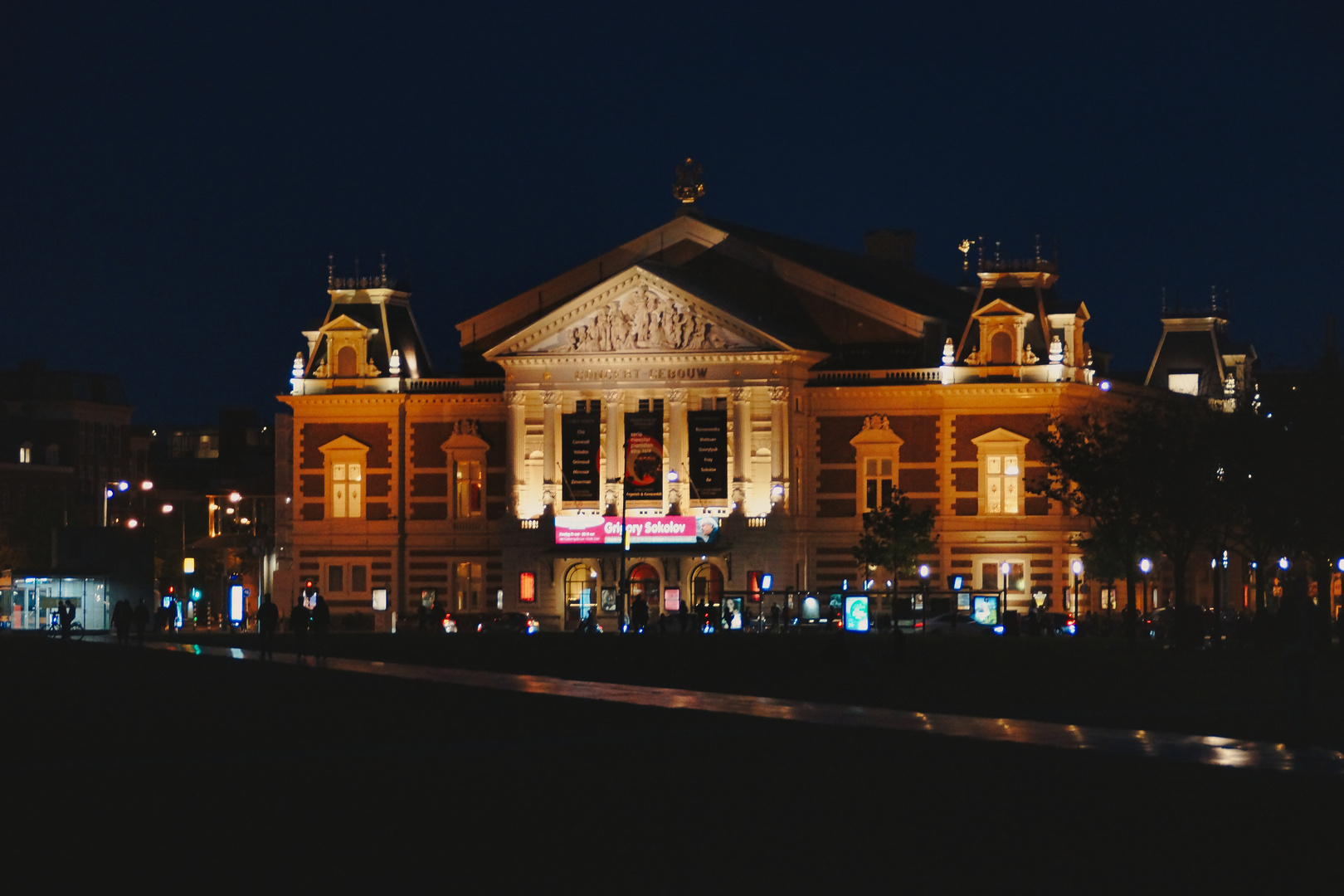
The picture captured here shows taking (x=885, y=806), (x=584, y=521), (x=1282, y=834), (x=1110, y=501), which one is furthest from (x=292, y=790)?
(x=584, y=521)

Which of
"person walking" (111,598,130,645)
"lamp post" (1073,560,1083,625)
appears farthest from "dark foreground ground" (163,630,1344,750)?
"lamp post" (1073,560,1083,625)

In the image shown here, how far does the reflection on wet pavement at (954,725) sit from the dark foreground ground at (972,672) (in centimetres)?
82

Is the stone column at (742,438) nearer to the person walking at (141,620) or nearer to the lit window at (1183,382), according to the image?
the lit window at (1183,382)

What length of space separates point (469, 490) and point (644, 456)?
9.28 metres

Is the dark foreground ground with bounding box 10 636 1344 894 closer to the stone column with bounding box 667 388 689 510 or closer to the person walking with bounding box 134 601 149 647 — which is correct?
the person walking with bounding box 134 601 149 647

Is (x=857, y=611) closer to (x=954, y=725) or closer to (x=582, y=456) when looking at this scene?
(x=582, y=456)

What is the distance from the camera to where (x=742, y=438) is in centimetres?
9044

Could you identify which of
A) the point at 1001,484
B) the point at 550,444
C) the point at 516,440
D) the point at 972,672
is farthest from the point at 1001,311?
the point at 972,672

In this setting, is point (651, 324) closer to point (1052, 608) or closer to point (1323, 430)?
point (1052, 608)

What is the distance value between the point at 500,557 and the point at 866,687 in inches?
2181

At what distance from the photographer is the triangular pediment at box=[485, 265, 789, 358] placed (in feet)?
297

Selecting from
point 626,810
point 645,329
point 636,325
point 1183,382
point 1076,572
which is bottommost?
point 626,810

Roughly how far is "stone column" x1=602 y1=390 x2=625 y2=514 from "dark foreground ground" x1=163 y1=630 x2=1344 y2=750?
18.8 meters

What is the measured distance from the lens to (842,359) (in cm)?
9419
